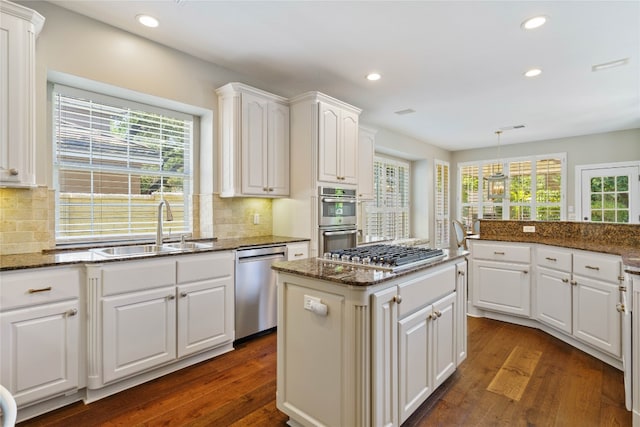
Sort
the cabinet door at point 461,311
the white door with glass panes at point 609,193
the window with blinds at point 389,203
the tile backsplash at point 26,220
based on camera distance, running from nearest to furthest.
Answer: the tile backsplash at point 26,220
the cabinet door at point 461,311
the white door with glass panes at point 609,193
the window with blinds at point 389,203

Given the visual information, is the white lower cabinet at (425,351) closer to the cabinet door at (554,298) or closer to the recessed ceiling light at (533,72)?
the cabinet door at (554,298)

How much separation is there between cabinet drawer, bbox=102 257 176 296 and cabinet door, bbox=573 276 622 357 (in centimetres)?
332

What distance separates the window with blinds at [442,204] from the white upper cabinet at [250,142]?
4449 mm

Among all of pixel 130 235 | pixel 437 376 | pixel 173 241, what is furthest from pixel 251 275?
pixel 437 376

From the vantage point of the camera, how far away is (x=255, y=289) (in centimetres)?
306

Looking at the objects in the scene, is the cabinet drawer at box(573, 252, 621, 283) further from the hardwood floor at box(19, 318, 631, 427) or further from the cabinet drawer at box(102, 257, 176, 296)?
the cabinet drawer at box(102, 257, 176, 296)

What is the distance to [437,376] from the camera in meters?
2.09

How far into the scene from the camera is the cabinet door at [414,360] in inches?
68.5

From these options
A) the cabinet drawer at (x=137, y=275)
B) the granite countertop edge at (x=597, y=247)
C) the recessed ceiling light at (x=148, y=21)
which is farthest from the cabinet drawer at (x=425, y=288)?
the recessed ceiling light at (x=148, y=21)

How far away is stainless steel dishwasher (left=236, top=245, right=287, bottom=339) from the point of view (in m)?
2.95

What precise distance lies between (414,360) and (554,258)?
213cm

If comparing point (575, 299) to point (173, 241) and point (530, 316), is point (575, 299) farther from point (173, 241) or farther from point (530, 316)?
point (173, 241)

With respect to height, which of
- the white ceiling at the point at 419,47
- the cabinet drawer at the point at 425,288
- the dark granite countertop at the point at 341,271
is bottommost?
the cabinet drawer at the point at 425,288

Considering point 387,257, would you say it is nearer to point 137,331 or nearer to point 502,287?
point 137,331
